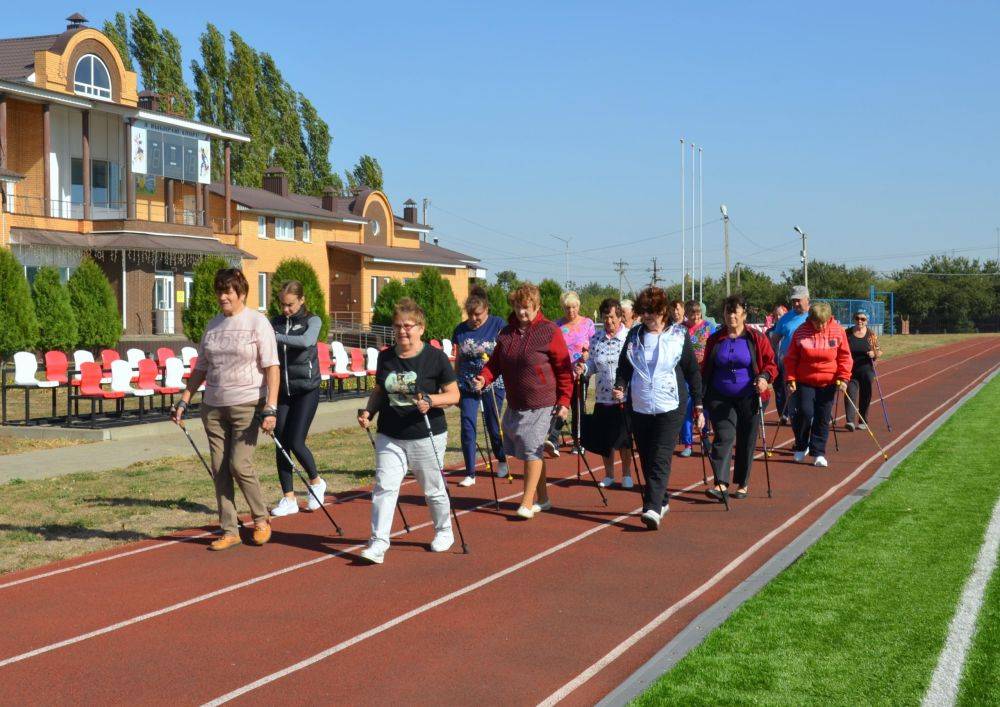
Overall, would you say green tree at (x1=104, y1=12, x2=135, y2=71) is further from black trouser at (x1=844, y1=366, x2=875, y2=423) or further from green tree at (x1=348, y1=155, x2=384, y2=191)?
black trouser at (x1=844, y1=366, x2=875, y2=423)

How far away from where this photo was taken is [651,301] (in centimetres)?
918

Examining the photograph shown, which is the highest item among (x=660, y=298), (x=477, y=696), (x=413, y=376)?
(x=660, y=298)

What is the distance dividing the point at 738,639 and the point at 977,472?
7.15 meters

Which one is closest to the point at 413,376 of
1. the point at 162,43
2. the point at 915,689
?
the point at 915,689

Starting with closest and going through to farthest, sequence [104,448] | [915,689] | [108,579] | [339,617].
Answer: [915,689] → [339,617] → [108,579] → [104,448]

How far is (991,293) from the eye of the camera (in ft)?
303

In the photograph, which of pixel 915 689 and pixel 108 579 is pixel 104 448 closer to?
pixel 108 579

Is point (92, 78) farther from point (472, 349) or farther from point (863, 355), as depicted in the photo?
point (472, 349)

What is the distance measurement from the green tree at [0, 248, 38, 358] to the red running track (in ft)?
61.6

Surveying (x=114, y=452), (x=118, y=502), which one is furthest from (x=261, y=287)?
(x=118, y=502)

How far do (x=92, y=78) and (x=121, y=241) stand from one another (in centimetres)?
681

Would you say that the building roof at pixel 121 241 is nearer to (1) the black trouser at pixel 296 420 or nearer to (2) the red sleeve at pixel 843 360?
(1) the black trouser at pixel 296 420

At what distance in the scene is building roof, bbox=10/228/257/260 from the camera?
1447 inches

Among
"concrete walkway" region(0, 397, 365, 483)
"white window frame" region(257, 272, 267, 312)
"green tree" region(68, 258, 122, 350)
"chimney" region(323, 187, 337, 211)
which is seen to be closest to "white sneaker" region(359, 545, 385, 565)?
"concrete walkway" region(0, 397, 365, 483)
